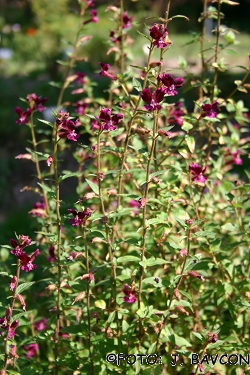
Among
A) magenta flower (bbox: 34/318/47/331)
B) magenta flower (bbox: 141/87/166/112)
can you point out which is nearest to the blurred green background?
magenta flower (bbox: 141/87/166/112)

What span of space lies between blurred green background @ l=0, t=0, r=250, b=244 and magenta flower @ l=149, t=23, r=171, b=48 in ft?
2.52

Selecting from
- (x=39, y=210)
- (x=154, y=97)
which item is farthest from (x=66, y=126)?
(x=39, y=210)

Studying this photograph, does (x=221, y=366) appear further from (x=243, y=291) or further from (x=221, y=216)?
(x=221, y=216)

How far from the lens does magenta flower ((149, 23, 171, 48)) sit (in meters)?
1.76

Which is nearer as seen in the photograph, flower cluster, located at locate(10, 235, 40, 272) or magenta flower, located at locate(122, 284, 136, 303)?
flower cluster, located at locate(10, 235, 40, 272)

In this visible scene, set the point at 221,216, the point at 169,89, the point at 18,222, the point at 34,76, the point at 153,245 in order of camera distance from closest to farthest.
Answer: the point at 169,89 → the point at 153,245 → the point at 221,216 → the point at 18,222 → the point at 34,76

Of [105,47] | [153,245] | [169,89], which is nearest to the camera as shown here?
[169,89]

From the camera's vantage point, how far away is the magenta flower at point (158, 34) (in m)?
1.76

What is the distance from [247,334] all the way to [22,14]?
12.9 meters

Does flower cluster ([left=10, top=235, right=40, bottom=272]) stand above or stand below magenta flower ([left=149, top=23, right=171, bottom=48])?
below

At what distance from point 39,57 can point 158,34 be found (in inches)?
375

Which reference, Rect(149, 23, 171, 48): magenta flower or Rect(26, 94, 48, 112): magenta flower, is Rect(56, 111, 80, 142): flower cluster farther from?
Rect(26, 94, 48, 112): magenta flower

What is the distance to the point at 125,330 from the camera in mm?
2086

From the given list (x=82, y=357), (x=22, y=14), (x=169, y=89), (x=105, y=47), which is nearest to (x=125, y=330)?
(x=82, y=357)
